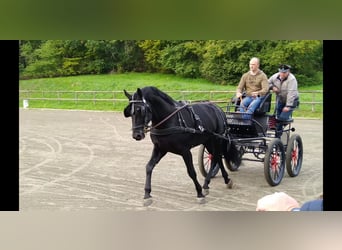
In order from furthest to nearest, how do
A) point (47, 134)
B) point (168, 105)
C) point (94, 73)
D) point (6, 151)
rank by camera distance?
point (47, 134) → point (94, 73) → point (6, 151) → point (168, 105)

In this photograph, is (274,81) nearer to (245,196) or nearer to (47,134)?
(245,196)

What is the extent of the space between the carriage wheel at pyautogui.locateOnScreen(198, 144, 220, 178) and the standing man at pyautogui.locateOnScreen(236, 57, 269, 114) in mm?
525

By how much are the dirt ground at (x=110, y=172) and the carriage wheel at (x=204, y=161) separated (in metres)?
0.07

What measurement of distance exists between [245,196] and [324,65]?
4.17ft

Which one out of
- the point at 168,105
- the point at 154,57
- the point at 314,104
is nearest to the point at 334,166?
the point at 314,104

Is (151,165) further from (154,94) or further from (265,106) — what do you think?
(265,106)

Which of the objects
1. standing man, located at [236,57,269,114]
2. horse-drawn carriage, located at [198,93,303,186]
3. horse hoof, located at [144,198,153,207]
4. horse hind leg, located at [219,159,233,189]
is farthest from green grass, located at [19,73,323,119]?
horse hoof, located at [144,198,153,207]

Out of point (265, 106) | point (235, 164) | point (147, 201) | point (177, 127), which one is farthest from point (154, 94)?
point (235, 164)

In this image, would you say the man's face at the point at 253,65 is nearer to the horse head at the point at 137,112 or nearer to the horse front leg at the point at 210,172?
the horse front leg at the point at 210,172

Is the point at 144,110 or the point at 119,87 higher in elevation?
the point at 119,87

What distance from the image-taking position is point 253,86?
12.4ft

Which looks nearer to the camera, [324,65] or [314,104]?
[324,65]

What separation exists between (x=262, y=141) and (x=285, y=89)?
497 millimetres

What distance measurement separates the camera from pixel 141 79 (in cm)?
369
